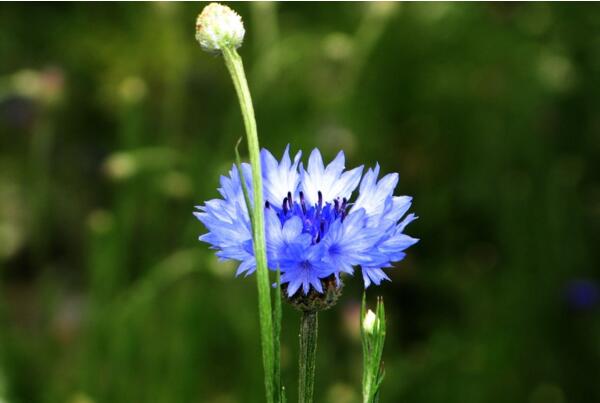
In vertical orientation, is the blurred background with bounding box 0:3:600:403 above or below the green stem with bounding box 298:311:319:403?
above

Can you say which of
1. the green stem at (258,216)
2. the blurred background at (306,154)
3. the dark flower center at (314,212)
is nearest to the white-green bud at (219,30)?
the green stem at (258,216)

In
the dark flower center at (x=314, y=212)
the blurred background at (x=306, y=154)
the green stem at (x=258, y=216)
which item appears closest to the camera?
the green stem at (x=258, y=216)

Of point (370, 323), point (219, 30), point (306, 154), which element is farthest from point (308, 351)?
point (306, 154)

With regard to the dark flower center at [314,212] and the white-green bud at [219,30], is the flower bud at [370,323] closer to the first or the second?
the dark flower center at [314,212]

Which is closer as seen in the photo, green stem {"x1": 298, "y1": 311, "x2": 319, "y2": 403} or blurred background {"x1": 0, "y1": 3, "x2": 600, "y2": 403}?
green stem {"x1": 298, "y1": 311, "x2": 319, "y2": 403}

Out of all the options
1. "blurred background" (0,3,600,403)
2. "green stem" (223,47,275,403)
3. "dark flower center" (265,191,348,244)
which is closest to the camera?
"green stem" (223,47,275,403)

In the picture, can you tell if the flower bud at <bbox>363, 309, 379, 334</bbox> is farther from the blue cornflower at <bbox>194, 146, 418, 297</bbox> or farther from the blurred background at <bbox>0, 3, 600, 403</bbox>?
the blurred background at <bbox>0, 3, 600, 403</bbox>

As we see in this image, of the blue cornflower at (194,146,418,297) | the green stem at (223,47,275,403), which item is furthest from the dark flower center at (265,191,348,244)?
the green stem at (223,47,275,403)

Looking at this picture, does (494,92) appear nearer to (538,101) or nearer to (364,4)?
(538,101)

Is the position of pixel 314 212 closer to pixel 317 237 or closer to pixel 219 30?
pixel 317 237
